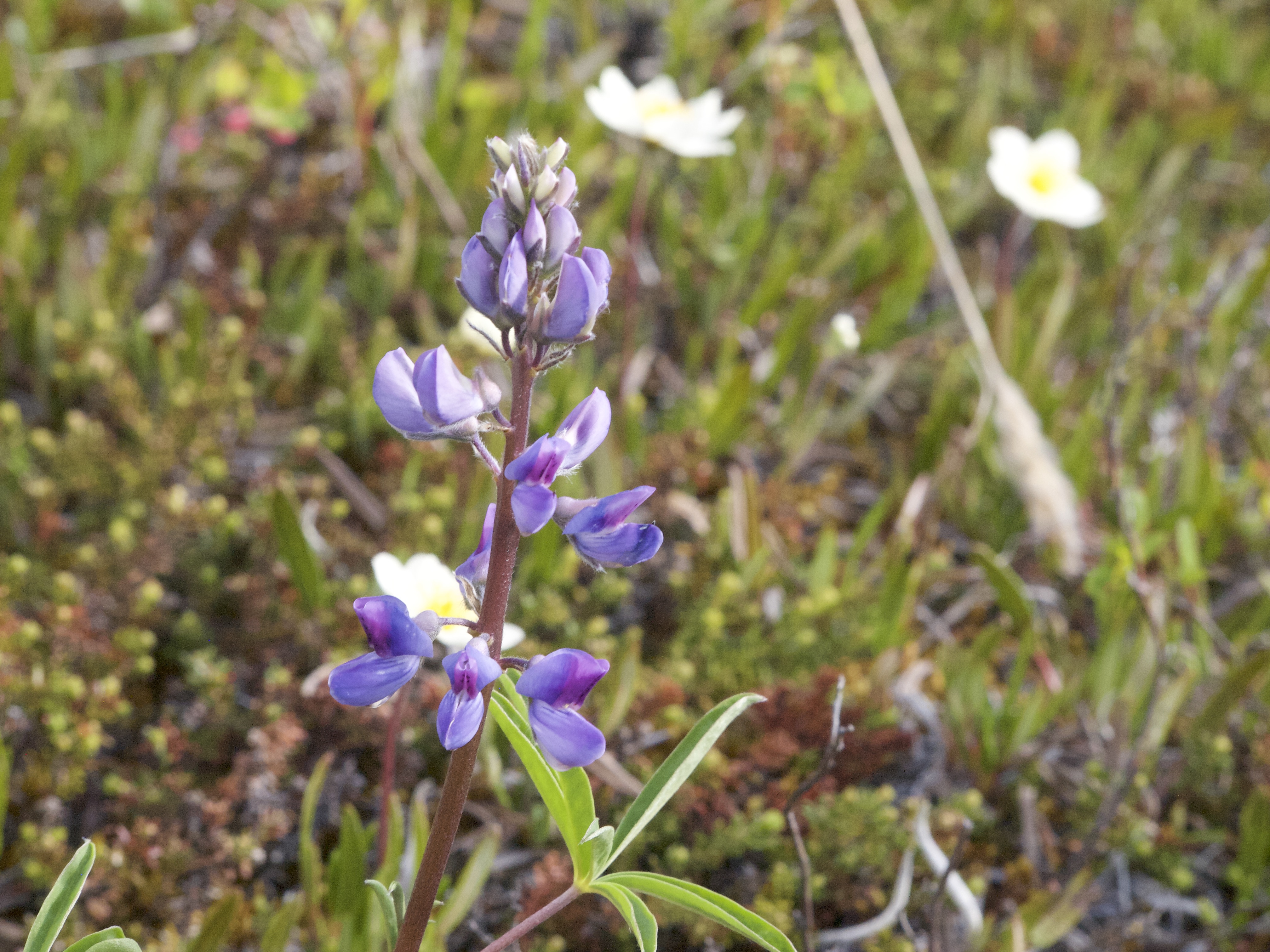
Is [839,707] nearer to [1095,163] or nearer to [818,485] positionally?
[818,485]

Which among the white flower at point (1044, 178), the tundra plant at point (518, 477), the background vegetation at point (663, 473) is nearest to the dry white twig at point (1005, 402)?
the background vegetation at point (663, 473)

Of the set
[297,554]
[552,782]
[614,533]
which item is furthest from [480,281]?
[297,554]

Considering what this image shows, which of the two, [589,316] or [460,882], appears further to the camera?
[460,882]

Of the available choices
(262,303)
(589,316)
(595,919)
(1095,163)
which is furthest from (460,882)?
(1095,163)

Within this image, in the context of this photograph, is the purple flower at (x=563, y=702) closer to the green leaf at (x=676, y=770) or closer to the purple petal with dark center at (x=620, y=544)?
the purple petal with dark center at (x=620, y=544)

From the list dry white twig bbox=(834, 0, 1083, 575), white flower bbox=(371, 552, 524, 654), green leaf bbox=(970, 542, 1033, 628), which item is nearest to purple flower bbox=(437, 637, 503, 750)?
white flower bbox=(371, 552, 524, 654)
